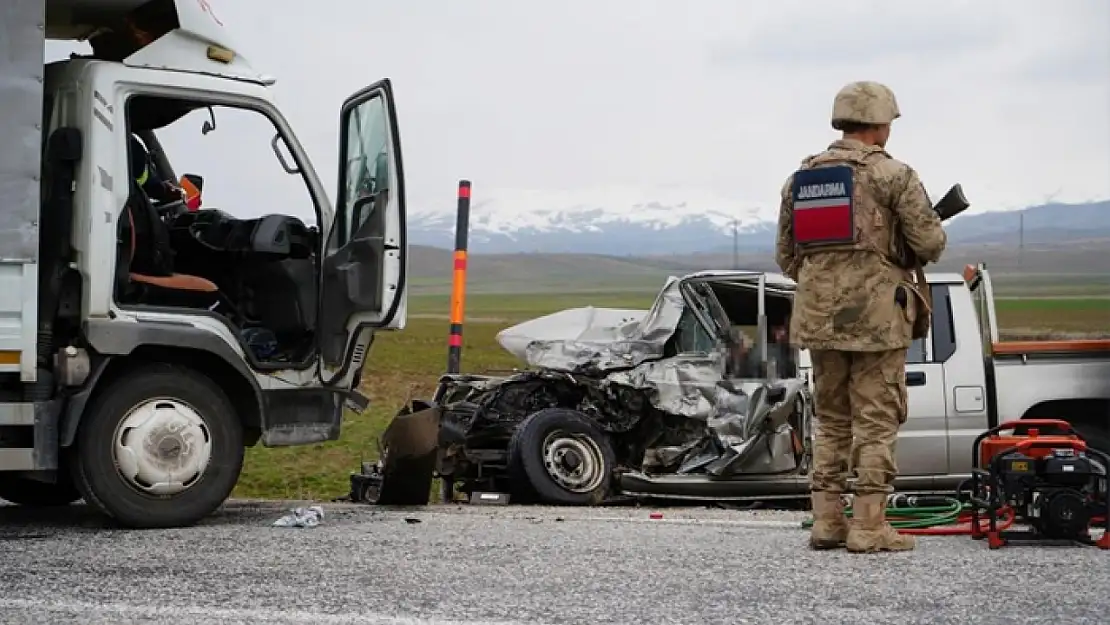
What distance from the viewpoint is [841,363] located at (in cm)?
653

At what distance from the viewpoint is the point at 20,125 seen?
23.2 feet

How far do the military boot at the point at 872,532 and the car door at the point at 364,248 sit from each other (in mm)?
2873

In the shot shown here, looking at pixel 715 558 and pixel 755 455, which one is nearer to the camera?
pixel 715 558

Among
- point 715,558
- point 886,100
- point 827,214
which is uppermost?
point 886,100

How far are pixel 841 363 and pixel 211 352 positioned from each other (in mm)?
3313

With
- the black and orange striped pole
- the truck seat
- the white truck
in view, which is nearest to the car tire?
the white truck

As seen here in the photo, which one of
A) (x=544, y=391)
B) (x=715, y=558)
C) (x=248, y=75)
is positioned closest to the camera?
(x=715, y=558)

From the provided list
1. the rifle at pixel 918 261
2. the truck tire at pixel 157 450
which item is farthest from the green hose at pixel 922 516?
the truck tire at pixel 157 450

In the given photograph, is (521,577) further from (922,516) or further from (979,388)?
(979,388)

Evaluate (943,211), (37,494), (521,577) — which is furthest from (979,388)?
(37,494)

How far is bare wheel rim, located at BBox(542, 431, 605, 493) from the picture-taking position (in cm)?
970

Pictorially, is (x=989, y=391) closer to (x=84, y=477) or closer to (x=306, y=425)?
(x=306, y=425)

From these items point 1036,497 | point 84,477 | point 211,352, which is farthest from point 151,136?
point 1036,497

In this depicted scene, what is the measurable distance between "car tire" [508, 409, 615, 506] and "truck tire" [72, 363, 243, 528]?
2404mm
